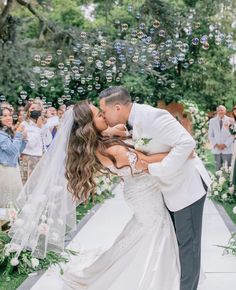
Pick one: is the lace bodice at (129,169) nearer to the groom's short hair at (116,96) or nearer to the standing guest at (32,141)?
the groom's short hair at (116,96)

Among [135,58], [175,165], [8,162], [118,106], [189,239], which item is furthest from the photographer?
[135,58]

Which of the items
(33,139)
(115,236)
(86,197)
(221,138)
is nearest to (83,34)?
(221,138)

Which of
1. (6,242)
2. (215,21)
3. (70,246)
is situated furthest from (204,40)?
(215,21)

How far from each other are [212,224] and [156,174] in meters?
4.42

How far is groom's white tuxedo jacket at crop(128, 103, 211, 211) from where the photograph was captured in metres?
4.14

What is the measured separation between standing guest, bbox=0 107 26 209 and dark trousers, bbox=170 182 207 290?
11.8 ft

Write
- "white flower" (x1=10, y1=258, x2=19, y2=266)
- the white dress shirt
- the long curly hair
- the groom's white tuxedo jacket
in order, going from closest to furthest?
1. the groom's white tuxedo jacket
2. the long curly hair
3. "white flower" (x1=10, y1=258, x2=19, y2=266)
4. the white dress shirt

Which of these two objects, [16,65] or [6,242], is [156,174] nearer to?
[6,242]

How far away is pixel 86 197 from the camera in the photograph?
453cm

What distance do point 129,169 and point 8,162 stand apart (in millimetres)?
3782

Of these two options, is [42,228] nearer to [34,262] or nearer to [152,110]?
[34,262]

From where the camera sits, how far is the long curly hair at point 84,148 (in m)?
4.25

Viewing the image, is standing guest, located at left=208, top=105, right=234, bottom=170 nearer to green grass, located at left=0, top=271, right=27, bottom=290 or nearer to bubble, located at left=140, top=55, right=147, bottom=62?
bubble, located at left=140, top=55, right=147, bottom=62

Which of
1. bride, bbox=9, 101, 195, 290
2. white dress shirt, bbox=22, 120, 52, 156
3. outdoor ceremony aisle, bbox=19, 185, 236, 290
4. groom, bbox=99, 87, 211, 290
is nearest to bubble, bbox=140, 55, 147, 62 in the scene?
outdoor ceremony aisle, bbox=19, 185, 236, 290
